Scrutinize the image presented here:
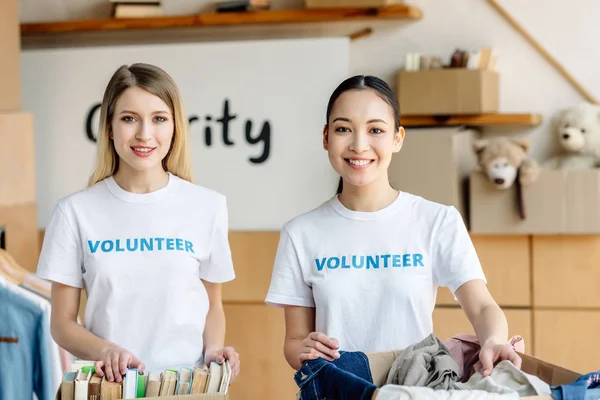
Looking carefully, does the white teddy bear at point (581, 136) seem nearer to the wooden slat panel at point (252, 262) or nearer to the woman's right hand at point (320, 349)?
the wooden slat panel at point (252, 262)

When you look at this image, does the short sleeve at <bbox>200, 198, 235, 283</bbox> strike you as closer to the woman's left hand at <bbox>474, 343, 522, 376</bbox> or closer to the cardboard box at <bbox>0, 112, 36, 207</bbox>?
the woman's left hand at <bbox>474, 343, 522, 376</bbox>

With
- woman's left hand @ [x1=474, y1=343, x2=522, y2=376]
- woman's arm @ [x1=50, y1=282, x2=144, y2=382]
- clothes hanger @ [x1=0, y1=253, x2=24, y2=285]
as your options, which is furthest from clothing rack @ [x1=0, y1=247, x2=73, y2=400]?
woman's left hand @ [x1=474, y1=343, x2=522, y2=376]

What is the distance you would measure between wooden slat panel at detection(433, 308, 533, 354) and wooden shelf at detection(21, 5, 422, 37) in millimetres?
1110

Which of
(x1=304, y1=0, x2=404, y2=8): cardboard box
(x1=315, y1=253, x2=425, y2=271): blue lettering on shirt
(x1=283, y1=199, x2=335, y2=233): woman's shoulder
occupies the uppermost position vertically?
(x1=304, y1=0, x2=404, y2=8): cardboard box

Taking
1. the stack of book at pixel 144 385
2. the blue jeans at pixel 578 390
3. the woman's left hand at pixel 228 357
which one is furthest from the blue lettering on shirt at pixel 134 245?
the blue jeans at pixel 578 390

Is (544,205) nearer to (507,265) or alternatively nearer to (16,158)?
(507,265)

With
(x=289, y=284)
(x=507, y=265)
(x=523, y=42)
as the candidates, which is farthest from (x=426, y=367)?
(x=523, y=42)

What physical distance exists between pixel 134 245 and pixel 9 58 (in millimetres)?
1858

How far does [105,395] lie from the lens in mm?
1382

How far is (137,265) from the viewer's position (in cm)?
169

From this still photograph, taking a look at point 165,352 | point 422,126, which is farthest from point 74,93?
point 165,352

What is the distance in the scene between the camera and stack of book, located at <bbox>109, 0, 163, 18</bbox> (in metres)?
3.45

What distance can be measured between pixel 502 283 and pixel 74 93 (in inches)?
71.2

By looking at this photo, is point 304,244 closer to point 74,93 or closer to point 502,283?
point 502,283
